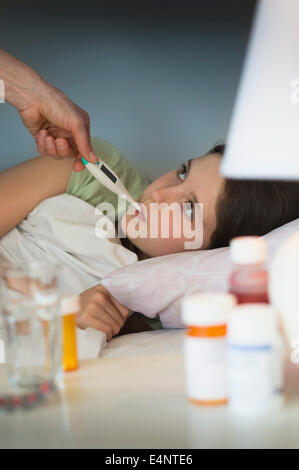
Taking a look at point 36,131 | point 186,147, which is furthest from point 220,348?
point 186,147

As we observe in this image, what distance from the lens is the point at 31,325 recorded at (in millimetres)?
684

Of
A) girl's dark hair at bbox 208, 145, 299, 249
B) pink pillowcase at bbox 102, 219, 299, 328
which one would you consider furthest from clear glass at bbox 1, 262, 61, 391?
girl's dark hair at bbox 208, 145, 299, 249

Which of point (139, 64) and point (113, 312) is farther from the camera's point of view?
point (139, 64)

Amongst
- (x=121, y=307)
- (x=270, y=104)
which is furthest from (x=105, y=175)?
(x=270, y=104)

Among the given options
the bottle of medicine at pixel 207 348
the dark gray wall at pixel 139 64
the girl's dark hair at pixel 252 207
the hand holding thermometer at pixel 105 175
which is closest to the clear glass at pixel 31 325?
the bottle of medicine at pixel 207 348

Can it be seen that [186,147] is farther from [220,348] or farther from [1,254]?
[220,348]

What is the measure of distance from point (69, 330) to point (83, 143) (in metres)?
0.61

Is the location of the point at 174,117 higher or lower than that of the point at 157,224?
higher

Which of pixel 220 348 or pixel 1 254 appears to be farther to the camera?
pixel 1 254

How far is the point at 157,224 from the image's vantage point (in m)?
1.36

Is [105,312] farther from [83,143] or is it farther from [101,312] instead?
[83,143]

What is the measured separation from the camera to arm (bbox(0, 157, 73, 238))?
4.46 feet
